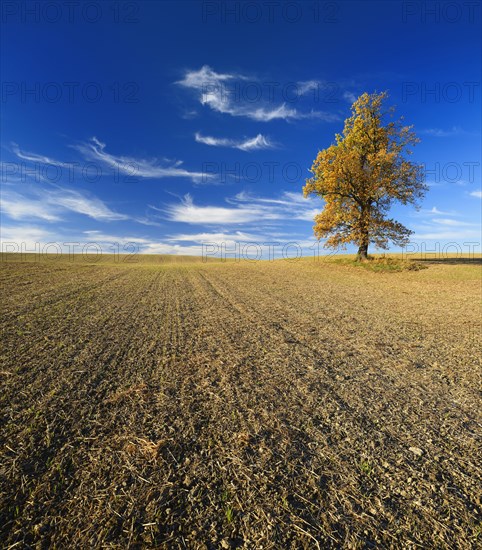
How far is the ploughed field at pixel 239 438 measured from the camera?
2.79 meters

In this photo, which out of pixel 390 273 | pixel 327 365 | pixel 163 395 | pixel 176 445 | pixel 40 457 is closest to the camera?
pixel 40 457

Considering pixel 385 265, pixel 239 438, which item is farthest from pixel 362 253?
pixel 239 438

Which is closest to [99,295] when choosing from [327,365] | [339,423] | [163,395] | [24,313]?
[24,313]

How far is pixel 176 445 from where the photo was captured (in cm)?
389

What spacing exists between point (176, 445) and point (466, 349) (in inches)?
330

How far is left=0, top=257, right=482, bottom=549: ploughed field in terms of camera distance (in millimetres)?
2787

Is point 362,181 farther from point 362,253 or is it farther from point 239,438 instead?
point 239,438

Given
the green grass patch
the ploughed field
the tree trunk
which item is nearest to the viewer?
the ploughed field

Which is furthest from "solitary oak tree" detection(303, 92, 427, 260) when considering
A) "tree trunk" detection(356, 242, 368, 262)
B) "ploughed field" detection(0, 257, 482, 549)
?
"ploughed field" detection(0, 257, 482, 549)

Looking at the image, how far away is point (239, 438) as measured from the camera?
13.2ft

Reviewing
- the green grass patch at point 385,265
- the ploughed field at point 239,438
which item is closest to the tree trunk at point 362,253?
the green grass patch at point 385,265

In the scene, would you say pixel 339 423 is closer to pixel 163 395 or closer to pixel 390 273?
pixel 163 395

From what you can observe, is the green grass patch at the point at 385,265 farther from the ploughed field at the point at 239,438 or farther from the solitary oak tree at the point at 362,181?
the ploughed field at the point at 239,438

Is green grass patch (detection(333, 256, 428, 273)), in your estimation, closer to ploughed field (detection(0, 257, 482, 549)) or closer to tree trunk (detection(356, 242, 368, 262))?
tree trunk (detection(356, 242, 368, 262))
